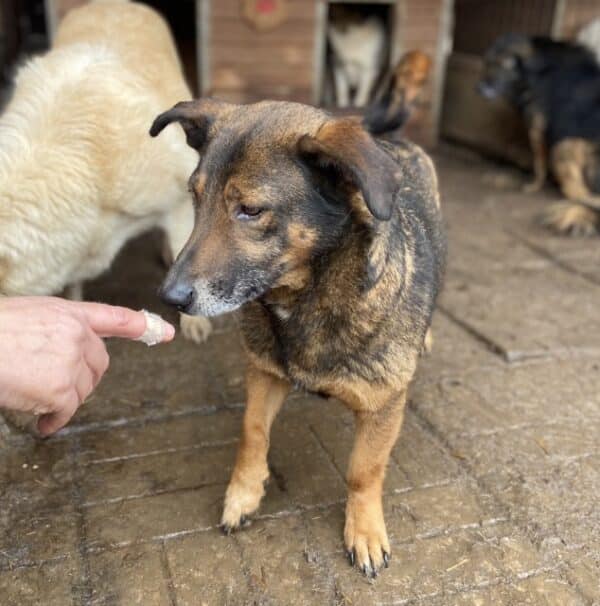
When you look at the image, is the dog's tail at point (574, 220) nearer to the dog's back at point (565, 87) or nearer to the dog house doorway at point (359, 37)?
the dog's back at point (565, 87)

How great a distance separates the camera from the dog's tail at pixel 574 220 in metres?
5.81

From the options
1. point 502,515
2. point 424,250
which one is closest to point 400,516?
point 502,515

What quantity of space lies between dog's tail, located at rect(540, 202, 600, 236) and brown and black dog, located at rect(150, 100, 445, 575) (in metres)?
3.40

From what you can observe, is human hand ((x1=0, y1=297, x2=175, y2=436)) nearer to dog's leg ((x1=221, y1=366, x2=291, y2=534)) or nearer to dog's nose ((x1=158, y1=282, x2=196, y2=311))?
dog's nose ((x1=158, y1=282, x2=196, y2=311))

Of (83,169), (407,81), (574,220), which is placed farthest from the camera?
(574,220)

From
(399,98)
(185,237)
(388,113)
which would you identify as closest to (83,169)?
(185,237)

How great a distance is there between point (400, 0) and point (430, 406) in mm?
5929

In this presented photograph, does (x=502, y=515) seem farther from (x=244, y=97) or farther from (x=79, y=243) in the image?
(x=244, y=97)

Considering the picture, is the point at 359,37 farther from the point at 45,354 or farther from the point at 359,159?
the point at 45,354

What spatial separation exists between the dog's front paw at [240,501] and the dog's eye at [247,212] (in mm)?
1096

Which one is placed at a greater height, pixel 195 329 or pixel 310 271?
pixel 310 271

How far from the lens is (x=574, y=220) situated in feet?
19.1

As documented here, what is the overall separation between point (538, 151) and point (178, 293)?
240 inches

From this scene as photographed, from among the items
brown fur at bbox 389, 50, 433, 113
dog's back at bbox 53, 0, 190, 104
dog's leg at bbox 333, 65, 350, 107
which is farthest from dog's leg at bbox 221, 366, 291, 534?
dog's leg at bbox 333, 65, 350, 107
